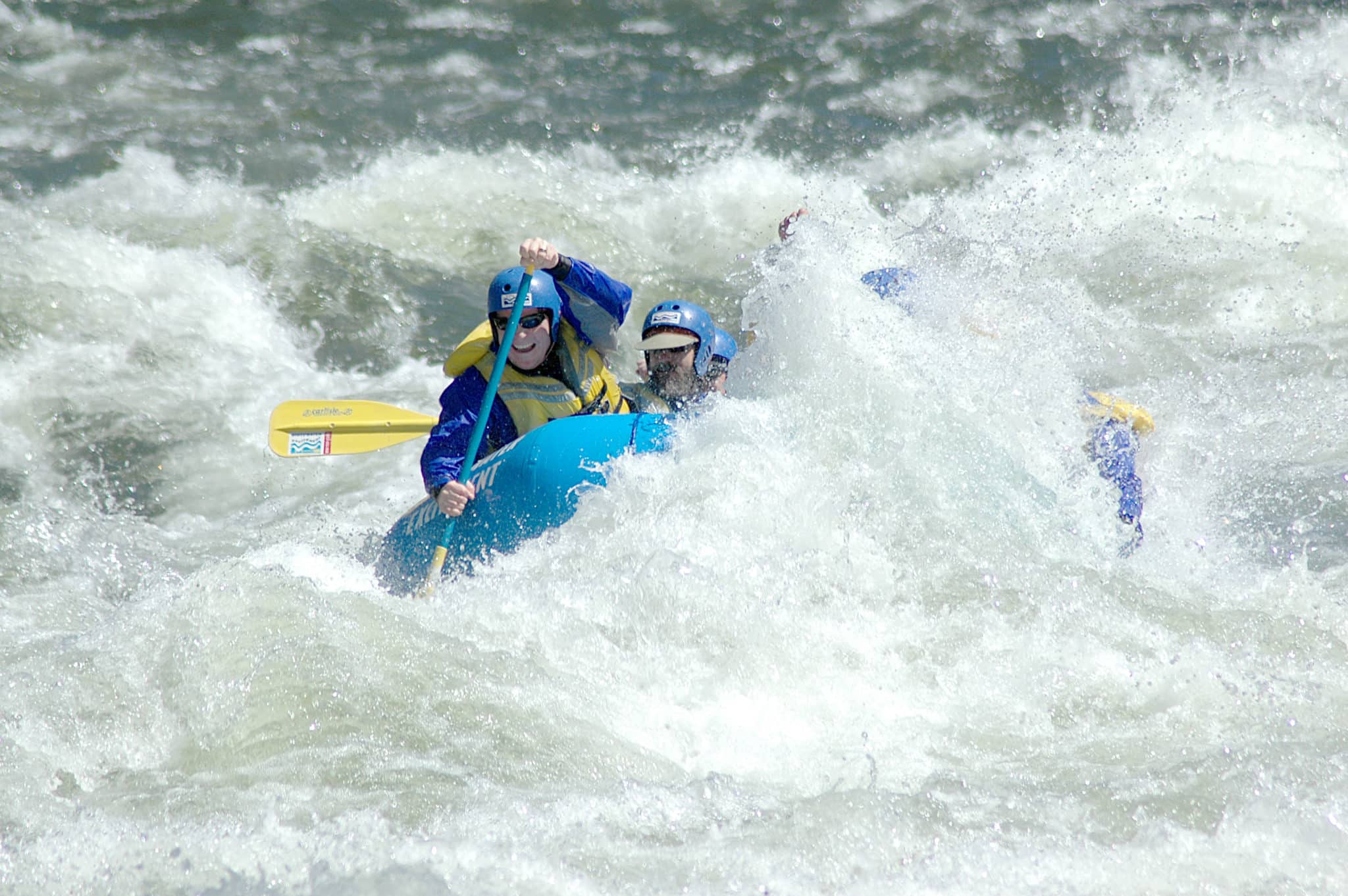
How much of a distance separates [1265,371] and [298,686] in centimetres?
553

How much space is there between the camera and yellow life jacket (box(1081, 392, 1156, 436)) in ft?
15.6

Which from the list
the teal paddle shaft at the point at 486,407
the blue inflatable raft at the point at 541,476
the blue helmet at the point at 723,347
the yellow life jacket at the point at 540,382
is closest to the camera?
the blue inflatable raft at the point at 541,476

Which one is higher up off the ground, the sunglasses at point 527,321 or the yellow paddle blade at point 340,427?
the sunglasses at point 527,321

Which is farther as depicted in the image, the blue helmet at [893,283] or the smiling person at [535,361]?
the blue helmet at [893,283]

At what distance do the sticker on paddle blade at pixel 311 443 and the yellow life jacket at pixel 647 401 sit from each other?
147 centimetres

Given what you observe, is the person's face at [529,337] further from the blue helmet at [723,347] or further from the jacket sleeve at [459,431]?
the blue helmet at [723,347]

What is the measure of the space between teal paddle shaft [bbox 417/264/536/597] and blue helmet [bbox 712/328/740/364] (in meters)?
1.09

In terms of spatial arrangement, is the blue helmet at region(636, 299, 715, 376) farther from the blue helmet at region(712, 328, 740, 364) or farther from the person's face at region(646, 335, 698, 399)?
the blue helmet at region(712, 328, 740, 364)

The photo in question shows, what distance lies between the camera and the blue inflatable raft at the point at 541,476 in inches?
157

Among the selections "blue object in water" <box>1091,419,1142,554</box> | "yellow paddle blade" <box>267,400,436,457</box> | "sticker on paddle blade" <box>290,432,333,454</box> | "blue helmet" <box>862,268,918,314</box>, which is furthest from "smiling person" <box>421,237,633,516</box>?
"blue object in water" <box>1091,419,1142,554</box>

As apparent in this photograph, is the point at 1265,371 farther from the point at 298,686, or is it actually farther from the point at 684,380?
the point at 298,686

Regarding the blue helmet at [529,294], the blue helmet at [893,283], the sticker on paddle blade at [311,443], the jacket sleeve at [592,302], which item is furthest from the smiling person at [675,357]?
the sticker on paddle blade at [311,443]

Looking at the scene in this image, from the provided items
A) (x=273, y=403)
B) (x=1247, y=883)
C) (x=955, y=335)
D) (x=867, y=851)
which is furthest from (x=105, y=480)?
(x=1247, y=883)

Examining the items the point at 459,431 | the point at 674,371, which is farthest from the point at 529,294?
the point at 674,371
